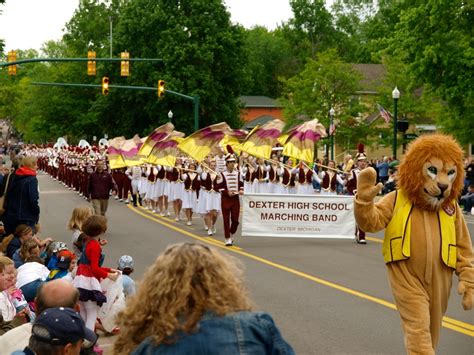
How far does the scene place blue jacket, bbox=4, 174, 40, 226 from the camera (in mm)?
13656

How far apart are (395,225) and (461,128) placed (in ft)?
138

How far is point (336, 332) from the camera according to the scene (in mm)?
10039

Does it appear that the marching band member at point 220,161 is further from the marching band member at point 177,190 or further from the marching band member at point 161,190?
the marching band member at point 161,190

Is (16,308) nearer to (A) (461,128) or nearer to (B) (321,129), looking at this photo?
(B) (321,129)

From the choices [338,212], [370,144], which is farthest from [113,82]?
[338,212]

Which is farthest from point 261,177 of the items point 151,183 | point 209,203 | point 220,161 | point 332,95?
point 332,95

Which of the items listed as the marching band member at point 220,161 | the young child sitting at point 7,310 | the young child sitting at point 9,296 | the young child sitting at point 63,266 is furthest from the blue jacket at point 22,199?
the marching band member at point 220,161

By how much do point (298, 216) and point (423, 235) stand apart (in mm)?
12018

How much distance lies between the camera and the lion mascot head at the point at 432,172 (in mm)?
7562

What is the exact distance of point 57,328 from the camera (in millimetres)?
4219

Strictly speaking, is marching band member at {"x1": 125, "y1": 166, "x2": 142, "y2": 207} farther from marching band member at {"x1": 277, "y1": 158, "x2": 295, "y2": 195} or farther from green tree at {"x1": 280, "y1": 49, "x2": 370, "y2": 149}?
green tree at {"x1": 280, "y1": 49, "x2": 370, "y2": 149}

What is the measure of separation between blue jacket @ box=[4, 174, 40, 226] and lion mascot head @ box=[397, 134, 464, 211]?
709 cm

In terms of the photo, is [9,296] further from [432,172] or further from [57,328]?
[57,328]

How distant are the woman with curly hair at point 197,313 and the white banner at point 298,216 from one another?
51.4 ft
